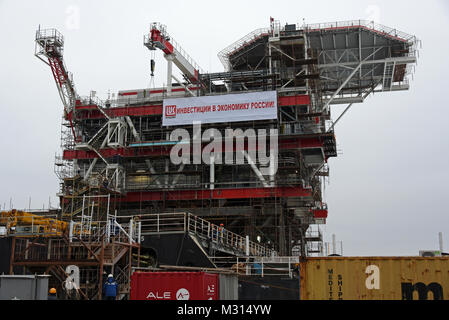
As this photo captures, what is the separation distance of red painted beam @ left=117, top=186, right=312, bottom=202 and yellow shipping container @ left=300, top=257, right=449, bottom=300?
23.9 m

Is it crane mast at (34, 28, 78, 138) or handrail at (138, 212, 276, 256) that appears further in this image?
crane mast at (34, 28, 78, 138)

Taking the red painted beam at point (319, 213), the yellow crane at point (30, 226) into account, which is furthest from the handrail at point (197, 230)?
the red painted beam at point (319, 213)

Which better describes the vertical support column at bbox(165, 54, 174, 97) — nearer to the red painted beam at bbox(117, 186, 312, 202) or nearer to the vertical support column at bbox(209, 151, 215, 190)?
the vertical support column at bbox(209, 151, 215, 190)

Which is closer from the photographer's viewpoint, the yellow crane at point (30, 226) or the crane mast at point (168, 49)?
the yellow crane at point (30, 226)

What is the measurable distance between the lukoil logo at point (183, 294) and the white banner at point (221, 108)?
32.2m

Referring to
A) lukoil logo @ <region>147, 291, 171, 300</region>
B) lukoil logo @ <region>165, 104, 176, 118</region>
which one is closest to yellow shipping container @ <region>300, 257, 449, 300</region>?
lukoil logo @ <region>147, 291, 171, 300</region>

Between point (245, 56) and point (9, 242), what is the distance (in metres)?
38.7

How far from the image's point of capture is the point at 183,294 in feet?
59.8

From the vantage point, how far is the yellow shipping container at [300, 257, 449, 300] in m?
22.2

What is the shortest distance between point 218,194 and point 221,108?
869cm

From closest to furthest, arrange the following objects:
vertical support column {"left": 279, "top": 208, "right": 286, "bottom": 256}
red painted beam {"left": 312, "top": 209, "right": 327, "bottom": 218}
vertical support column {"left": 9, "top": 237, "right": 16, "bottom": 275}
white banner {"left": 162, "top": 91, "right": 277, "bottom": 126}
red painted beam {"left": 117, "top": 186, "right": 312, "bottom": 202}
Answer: vertical support column {"left": 9, "top": 237, "right": 16, "bottom": 275} < vertical support column {"left": 279, "top": 208, "right": 286, "bottom": 256} < red painted beam {"left": 117, "top": 186, "right": 312, "bottom": 202} < white banner {"left": 162, "top": 91, "right": 277, "bottom": 126} < red painted beam {"left": 312, "top": 209, "right": 327, "bottom": 218}

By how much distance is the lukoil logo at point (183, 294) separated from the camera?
18172 mm

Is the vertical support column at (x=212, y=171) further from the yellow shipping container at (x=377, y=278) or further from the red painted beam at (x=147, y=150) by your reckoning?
the yellow shipping container at (x=377, y=278)
